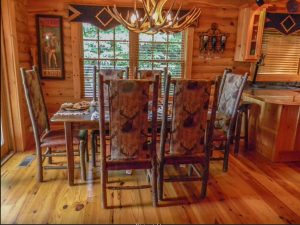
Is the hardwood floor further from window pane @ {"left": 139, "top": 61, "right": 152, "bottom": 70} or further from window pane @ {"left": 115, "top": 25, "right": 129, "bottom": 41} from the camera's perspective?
window pane @ {"left": 115, "top": 25, "right": 129, "bottom": 41}

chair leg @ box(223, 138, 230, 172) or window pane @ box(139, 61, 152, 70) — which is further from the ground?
window pane @ box(139, 61, 152, 70)

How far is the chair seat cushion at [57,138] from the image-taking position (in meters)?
2.30

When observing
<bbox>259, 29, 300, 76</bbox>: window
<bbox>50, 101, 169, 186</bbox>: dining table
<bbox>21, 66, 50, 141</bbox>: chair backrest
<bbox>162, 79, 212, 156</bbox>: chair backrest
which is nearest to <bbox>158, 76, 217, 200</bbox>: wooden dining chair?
<bbox>162, 79, 212, 156</bbox>: chair backrest

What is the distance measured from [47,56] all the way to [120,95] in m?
2.49

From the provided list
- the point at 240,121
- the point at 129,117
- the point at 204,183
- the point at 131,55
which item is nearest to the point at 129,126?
the point at 129,117

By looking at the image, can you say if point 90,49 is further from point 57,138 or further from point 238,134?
point 238,134

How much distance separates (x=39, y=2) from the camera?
3.52 m

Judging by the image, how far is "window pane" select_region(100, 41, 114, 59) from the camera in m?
3.85

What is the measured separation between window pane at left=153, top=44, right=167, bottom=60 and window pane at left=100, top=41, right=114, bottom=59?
0.70 metres

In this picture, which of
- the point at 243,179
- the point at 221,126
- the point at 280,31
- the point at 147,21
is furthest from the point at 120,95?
the point at 280,31

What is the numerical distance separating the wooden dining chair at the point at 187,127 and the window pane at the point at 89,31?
7.83 ft

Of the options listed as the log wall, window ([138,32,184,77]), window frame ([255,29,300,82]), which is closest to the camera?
the log wall

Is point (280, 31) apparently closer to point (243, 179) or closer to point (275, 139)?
point (275, 139)

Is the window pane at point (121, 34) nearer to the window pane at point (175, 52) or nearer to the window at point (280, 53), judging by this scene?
the window pane at point (175, 52)
